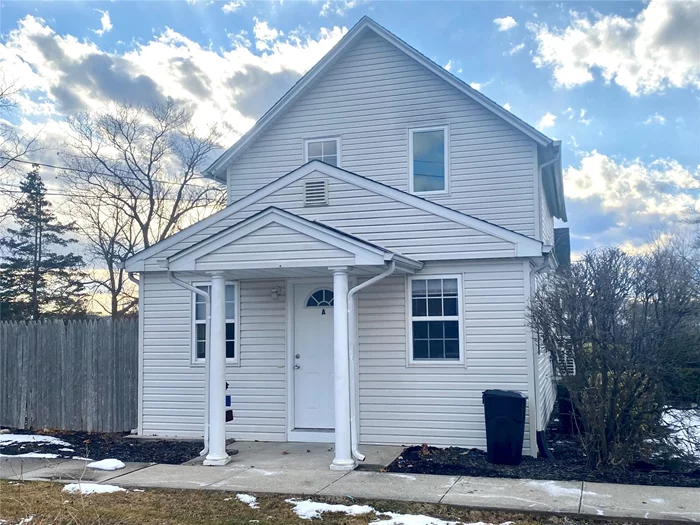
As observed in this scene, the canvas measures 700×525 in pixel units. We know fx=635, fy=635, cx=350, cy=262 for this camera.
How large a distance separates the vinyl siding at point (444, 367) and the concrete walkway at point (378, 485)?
0.57m

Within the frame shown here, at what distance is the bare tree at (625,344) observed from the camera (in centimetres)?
755

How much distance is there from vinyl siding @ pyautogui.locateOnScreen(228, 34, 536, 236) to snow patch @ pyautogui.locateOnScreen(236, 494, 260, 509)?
19.3 ft

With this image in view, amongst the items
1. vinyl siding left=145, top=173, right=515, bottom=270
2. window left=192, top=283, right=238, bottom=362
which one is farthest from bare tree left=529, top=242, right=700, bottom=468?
window left=192, top=283, right=238, bottom=362

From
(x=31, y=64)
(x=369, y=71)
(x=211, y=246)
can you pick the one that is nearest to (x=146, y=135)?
(x=31, y=64)

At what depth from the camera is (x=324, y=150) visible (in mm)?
11648

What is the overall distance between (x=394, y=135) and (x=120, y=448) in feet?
22.5

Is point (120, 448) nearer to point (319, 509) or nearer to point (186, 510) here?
point (186, 510)

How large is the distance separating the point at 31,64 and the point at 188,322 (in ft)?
36.9

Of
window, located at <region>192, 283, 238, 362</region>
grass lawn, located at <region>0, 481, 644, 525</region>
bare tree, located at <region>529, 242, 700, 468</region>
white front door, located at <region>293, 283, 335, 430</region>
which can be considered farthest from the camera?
window, located at <region>192, 283, 238, 362</region>

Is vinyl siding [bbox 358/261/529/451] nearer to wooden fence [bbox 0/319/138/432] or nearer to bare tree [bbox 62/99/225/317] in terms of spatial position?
wooden fence [bbox 0/319/138/432]

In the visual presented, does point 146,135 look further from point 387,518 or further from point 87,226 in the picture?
point 387,518

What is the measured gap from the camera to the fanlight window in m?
10.2

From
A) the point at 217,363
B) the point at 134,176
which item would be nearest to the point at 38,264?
the point at 134,176

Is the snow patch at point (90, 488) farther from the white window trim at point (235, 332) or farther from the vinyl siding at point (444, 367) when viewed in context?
the vinyl siding at point (444, 367)
